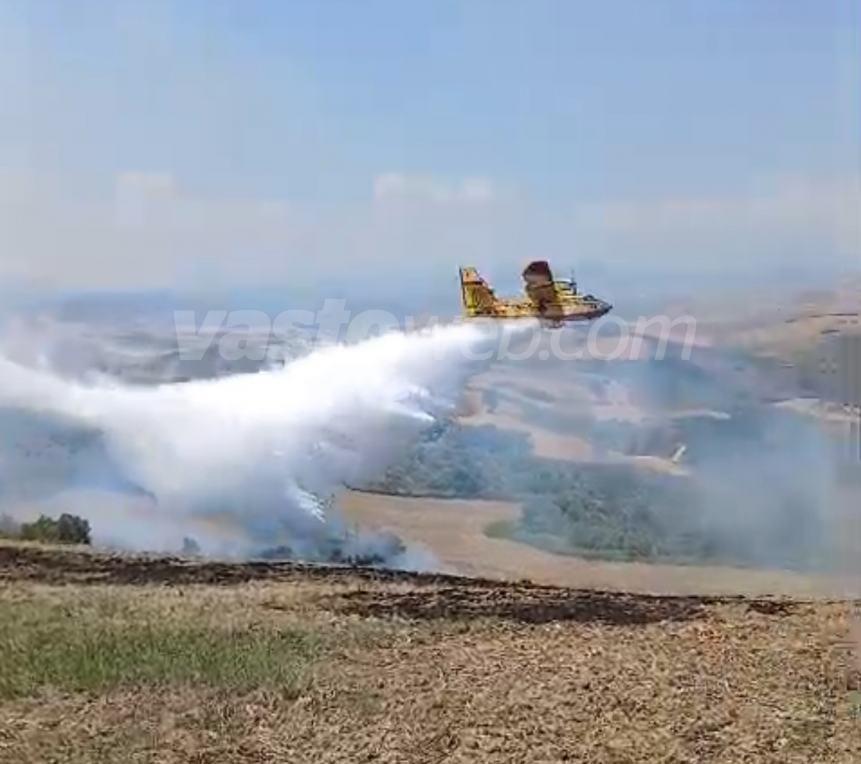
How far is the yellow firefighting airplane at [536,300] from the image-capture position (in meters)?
4.33

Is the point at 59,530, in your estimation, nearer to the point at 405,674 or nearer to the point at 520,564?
the point at 520,564

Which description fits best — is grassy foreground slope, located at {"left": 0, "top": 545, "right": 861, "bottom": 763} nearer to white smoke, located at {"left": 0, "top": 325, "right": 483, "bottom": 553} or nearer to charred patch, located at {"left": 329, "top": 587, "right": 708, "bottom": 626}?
charred patch, located at {"left": 329, "top": 587, "right": 708, "bottom": 626}

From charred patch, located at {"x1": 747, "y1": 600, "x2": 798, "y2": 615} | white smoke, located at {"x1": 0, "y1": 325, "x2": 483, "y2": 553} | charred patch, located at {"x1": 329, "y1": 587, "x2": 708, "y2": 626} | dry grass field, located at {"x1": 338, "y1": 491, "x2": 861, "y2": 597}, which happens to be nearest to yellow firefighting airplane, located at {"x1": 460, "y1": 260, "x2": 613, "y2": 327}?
white smoke, located at {"x1": 0, "y1": 325, "x2": 483, "y2": 553}

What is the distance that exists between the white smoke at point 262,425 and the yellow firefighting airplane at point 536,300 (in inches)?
9.8

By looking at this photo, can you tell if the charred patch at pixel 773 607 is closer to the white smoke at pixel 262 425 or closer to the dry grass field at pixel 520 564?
the dry grass field at pixel 520 564

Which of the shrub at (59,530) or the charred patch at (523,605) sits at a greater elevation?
the shrub at (59,530)

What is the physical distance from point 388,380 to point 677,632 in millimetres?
1527

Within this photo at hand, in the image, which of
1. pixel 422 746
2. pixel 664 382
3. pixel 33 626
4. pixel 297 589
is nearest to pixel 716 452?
pixel 664 382

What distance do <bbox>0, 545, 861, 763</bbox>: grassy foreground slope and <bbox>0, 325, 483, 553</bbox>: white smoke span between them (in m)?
0.46

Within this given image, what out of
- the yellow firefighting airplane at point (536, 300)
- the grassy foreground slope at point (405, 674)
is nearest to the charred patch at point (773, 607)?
the grassy foreground slope at point (405, 674)

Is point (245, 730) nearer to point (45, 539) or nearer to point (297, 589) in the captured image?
point (297, 589)

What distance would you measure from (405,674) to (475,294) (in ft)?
5.13

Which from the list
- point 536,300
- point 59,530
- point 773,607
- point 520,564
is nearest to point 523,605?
point 520,564

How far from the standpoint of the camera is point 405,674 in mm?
3377
